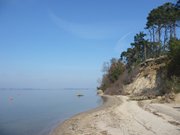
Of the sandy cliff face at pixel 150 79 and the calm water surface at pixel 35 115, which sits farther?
the sandy cliff face at pixel 150 79

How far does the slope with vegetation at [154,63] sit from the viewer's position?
128 ft

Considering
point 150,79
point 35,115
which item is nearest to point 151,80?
point 150,79

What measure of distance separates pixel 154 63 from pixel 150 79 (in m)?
3.50

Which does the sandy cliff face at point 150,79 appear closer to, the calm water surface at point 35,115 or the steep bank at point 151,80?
the steep bank at point 151,80

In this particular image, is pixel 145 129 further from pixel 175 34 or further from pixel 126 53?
pixel 126 53

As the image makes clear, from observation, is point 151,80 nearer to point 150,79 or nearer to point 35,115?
point 150,79

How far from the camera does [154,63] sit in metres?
50.2

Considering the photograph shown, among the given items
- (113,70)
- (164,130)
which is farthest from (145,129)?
(113,70)

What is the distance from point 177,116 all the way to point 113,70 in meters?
66.5

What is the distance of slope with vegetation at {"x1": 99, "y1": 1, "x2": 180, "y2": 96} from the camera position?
39.1m

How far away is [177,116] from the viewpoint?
19406 millimetres

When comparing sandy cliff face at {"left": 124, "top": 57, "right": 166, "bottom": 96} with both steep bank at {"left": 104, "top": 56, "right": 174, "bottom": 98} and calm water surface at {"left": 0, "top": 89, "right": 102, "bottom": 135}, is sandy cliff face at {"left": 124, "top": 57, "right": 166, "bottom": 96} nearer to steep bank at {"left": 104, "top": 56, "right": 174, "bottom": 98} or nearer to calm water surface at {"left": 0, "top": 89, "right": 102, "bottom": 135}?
steep bank at {"left": 104, "top": 56, "right": 174, "bottom": 98}

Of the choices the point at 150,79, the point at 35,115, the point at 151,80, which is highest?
the point at 150,79

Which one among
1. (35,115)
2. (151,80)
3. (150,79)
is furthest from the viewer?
(150,79)
